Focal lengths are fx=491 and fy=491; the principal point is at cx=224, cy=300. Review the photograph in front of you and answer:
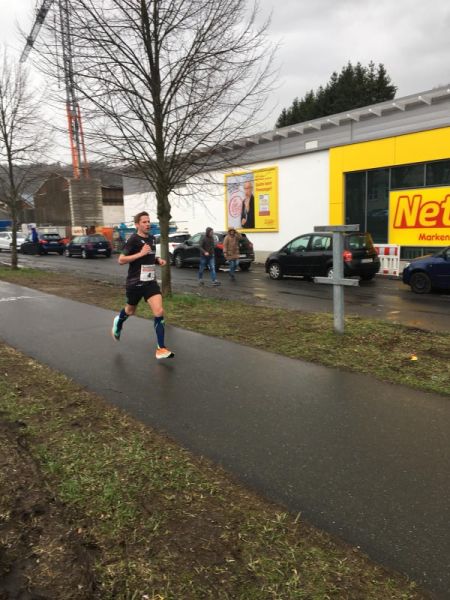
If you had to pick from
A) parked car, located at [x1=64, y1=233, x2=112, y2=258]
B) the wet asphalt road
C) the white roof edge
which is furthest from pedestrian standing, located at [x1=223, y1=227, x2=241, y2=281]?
parked car, located at [x1=64, y1=233, x2=112, y2=258]

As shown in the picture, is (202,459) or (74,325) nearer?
(202,459)

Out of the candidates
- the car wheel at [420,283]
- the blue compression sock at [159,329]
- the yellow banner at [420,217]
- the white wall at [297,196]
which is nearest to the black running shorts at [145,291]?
the blue compression sock at [159,329]

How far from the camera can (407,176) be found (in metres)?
17.5

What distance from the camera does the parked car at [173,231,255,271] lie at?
63.3 ft

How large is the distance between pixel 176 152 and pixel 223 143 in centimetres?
90

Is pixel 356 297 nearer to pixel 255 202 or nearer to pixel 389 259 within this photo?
pixel 389 259

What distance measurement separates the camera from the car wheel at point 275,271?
53.5 feet

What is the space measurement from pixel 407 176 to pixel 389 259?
3193mm

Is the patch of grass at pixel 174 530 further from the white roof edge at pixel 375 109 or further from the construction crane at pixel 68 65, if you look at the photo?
the white roof edge at pixel 375 109

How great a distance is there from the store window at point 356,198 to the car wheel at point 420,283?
22.4 ft

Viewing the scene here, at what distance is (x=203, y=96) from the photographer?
8.62 meters

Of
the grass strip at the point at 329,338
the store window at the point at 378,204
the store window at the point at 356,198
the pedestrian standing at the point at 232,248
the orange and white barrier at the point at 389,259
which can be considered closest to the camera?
the grass strip at the point at 329,338

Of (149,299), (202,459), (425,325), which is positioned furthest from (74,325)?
(425,325)

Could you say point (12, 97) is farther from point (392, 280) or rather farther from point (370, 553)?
point (370, 553)
